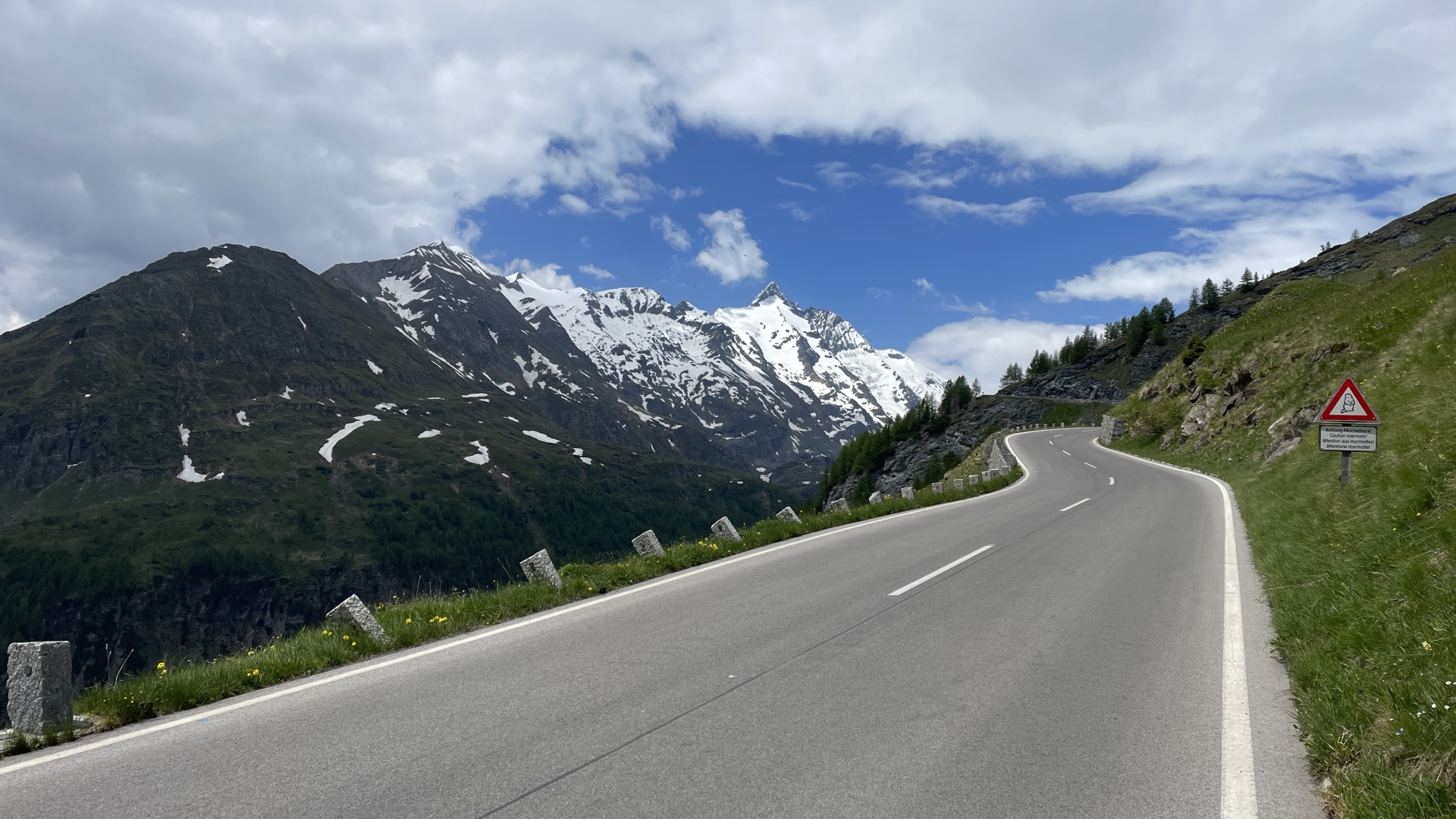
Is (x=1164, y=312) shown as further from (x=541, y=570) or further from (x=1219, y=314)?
(x=541, y=570)

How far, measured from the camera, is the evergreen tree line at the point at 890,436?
118m

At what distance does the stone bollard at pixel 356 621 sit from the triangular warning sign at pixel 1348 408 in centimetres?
1649

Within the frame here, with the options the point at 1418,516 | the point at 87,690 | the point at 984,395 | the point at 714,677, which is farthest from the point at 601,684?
the point at 984,395

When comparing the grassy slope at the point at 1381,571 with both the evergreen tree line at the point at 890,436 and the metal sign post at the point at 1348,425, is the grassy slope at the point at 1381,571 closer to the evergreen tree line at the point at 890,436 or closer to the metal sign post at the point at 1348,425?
the metal sign post at the point at 1348,425

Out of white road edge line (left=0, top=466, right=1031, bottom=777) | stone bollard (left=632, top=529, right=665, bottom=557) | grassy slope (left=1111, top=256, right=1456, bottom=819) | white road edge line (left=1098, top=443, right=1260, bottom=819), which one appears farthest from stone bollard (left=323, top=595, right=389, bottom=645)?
grassy slope (left=1111, top=256, right=1456, bottom=819)

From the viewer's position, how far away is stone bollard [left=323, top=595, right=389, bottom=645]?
805cm

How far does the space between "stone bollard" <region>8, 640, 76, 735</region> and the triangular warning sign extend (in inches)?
732

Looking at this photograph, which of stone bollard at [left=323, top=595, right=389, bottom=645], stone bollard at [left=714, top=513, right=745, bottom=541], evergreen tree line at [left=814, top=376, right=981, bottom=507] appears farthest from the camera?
evergreen tree line at [left=814, top=376, right=981, bottom=507]

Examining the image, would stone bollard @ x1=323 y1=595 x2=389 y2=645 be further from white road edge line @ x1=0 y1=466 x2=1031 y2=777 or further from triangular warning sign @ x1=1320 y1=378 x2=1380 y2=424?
triangular warning sign @ x1=1320 y1=378 x2=1380 y2=424

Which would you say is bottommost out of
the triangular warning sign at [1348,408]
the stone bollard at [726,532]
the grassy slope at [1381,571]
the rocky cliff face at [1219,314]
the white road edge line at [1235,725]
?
the white road edge line at [1235,725]

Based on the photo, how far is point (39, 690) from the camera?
216 inches

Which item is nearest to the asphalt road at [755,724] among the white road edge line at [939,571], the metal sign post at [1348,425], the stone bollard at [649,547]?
the white road edge line at [939,571]

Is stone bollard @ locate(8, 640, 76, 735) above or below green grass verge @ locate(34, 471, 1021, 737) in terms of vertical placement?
above

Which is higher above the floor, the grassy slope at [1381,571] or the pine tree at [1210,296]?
the pine tree at [1210,296]
